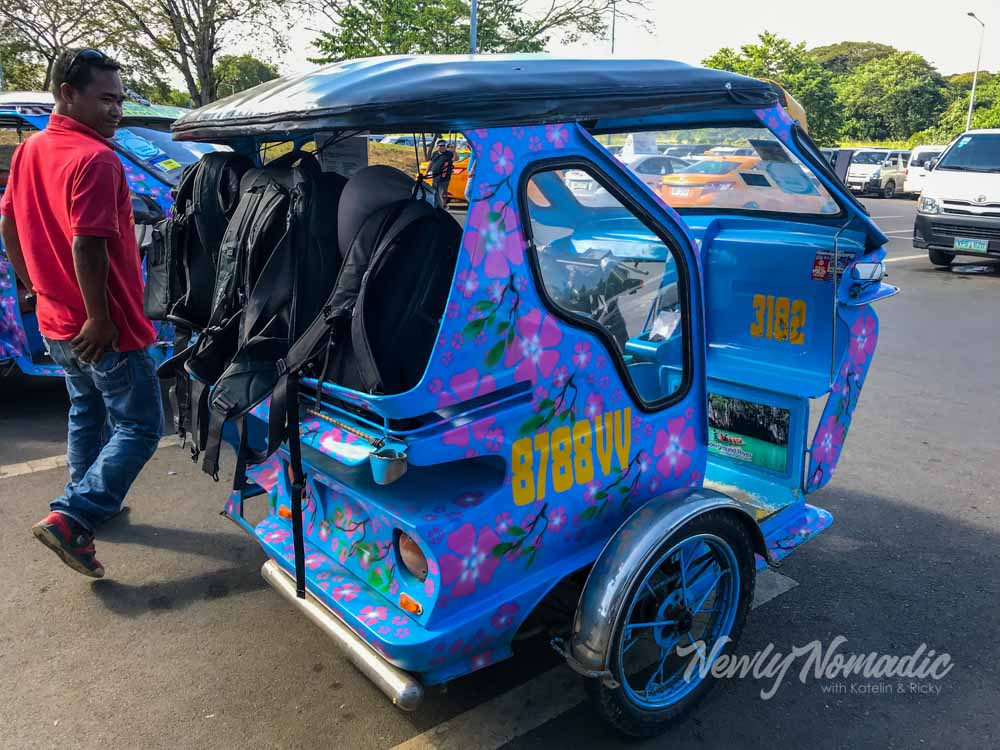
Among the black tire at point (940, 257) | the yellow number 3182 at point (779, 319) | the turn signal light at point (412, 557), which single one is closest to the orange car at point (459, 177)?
the turn signal light at point (412, 557)

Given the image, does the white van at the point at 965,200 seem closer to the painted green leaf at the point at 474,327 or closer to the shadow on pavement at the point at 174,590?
the shadow on pavement at the point at 174,590

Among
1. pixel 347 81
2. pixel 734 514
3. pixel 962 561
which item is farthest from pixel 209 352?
pixel 962 561

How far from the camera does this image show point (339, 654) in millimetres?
2787

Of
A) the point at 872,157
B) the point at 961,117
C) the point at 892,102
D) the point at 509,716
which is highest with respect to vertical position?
the point at 892,102

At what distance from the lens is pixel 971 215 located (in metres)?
10.6

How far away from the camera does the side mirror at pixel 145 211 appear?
4.79 m

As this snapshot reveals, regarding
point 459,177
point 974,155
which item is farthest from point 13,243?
point 974,155

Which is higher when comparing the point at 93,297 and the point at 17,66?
the point at 17,66

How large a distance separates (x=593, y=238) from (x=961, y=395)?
15.4ft

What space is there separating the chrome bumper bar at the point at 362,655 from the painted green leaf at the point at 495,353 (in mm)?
850

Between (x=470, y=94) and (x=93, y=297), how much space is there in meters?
1.83

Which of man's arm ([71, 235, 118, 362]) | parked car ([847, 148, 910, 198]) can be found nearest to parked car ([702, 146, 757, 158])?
man's arm ([71, 235, 118, 362])

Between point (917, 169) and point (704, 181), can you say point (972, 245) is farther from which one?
point (917, 169)

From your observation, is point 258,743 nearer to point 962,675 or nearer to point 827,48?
point 962,675
